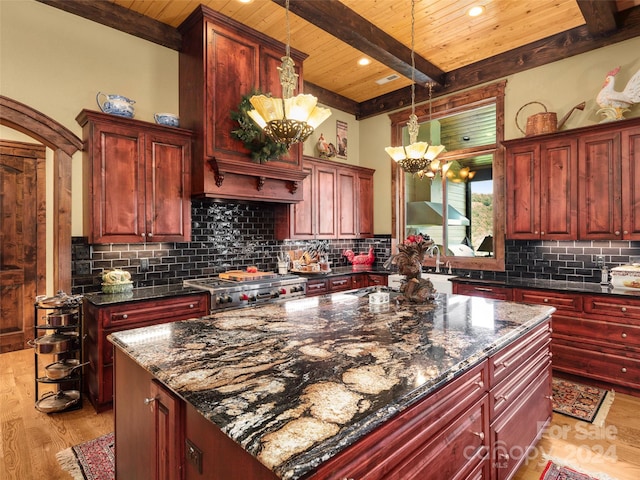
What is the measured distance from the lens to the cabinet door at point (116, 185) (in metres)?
3.17

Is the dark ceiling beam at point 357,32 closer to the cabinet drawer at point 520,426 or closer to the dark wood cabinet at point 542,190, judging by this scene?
the dark wood cabinet at point 542,190

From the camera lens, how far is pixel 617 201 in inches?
136

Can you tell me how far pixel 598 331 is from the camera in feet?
11.0

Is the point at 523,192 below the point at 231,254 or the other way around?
the other way around

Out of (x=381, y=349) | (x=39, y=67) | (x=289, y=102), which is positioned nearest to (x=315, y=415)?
(x=381, y=349)

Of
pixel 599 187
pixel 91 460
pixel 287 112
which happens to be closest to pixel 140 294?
pixel 91 460

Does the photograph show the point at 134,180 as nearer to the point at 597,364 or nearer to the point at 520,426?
the point at 520,426

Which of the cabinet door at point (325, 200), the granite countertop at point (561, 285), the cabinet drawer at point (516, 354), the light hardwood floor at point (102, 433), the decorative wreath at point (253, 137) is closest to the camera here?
the cabinet drawer at point (516, 354)

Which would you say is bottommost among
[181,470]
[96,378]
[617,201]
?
[96,378]

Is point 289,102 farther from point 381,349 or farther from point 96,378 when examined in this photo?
point 96,378

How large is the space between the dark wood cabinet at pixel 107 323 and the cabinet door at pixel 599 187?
3948 millimetres

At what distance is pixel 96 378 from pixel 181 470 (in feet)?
7.11

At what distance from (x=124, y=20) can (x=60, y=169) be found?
1.59 meters

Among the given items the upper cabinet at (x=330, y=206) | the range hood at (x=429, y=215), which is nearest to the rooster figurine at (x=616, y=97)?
the range hood at (x=429, y=215)
